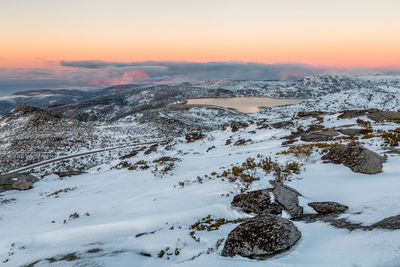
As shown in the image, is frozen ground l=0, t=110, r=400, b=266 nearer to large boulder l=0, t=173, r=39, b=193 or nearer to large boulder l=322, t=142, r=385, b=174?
large boulder l=322, t=142, r=385, b=174

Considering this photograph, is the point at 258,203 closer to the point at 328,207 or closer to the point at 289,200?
the point at 289,200

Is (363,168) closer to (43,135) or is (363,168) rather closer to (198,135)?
(198,135)

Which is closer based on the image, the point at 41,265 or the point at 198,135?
the point at 41,265

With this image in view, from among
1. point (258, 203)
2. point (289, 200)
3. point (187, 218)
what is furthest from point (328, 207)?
point (187, 218)

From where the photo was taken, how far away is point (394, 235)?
490 centimetres

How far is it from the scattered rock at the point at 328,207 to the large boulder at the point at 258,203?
4.91ft

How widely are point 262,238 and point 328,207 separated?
4.01m

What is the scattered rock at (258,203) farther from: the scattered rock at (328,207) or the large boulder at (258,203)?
the scattered rock at (328,207)

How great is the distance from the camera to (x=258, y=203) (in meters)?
9.16

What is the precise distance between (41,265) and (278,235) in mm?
8257

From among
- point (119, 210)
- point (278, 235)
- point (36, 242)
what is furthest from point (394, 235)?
point (36, 242)

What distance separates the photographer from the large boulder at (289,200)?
8.41m

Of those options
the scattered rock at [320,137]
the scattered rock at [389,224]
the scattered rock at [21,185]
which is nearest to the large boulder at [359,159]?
the scattered rock at [389,224]

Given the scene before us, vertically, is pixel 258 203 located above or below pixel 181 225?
above
